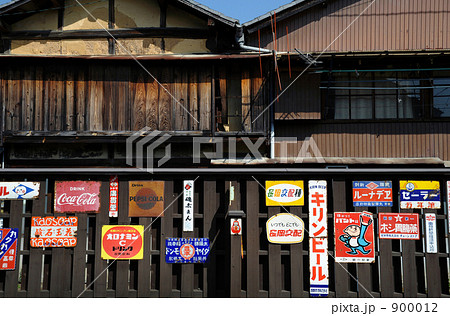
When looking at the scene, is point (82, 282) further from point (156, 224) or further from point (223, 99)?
point (223, 99)

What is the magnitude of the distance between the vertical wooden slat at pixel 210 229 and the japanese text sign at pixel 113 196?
130cm

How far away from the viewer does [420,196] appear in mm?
5027

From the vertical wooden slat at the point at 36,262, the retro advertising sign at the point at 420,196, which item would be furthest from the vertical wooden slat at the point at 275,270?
the vertical wooden slat at the point at 36,262

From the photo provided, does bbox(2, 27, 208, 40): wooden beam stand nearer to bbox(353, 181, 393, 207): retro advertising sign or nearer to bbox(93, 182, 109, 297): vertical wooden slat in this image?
bbox(93, 182, 109, 297): vertical wooden slat

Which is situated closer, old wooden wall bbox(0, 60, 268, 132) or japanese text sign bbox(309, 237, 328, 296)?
japanese text sign bbox(309, 237, 328, 296)

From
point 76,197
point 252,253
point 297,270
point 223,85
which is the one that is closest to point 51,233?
point 76,197

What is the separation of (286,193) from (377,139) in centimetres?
1004

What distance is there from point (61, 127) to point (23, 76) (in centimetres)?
247

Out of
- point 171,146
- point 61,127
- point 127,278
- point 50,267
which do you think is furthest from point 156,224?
point 61,127

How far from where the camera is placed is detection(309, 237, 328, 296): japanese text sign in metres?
5.02

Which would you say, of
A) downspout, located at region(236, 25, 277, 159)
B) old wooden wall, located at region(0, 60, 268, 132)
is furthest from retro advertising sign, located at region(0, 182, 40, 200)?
downspout, located at region(236, 25, 277, 159)

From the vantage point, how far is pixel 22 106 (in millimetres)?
13312

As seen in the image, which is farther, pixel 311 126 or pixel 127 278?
pixel 311 126

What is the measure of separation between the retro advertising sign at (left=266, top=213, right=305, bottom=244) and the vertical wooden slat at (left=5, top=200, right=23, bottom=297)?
11.9ft
